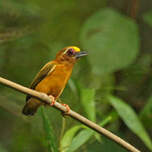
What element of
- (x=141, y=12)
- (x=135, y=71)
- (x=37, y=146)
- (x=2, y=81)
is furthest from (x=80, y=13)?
(x=2, y=81)

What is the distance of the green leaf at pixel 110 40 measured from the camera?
396 cm

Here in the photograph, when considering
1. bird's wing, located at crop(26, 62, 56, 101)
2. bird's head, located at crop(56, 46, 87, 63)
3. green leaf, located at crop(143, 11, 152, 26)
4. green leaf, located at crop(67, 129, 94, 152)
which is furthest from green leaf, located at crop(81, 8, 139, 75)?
green leaf, located at crop(67, 129, 94, 152)

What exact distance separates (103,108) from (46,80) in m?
1.44

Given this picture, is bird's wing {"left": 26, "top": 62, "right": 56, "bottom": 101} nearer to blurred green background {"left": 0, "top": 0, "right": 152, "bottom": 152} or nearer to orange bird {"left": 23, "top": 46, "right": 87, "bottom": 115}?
orange bird {"left": 23, "top": 46, "right": 87, "bottom": 115}

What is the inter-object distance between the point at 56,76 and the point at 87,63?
4.31ft

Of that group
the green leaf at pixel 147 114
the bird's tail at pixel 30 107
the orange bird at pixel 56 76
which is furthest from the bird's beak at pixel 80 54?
the green leaf at pixel 147 114

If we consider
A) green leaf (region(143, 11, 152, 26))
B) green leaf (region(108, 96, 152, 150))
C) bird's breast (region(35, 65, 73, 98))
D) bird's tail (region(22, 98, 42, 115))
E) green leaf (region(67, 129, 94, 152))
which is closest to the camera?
green leaf (region(67, 129, 94, 152))

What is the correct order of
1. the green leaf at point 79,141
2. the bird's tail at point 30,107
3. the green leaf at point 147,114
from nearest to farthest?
the green leaf at point 79,141 < the bird's tail at point 30,107 < the green leaf at point 147,114

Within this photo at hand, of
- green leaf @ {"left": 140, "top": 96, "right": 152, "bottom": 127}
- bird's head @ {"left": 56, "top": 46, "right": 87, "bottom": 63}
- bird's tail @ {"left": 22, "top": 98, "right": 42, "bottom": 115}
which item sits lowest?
green leaf @ {"left": 140, "top": 96, "right": 152, "bottom": 127}

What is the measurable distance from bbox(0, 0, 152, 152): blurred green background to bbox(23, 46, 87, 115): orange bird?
0.27 metres

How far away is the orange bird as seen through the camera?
10.6ft

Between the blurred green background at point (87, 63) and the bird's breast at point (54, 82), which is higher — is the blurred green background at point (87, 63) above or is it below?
below

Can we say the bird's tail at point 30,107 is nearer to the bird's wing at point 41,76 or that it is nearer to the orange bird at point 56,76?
the orange bird at point 56,76

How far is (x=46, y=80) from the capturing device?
10.6 ft
